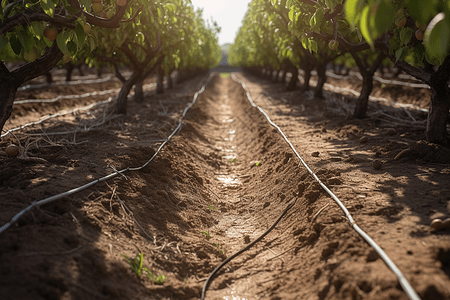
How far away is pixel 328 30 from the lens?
14.0ft

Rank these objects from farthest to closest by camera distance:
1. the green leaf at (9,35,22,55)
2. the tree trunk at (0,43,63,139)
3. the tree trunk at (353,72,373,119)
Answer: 1. the tree trunk at (353,72,373,119)
2. the tree trunk at (0,43,63,139)
3. the green leaf at (9,35,22,55)

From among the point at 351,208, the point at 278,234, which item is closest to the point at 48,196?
the point at 278,234

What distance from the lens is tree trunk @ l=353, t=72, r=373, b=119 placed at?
713 cm

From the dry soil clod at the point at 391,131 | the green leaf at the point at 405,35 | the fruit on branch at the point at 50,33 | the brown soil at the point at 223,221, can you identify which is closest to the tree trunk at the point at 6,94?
the brown soil at the point at 223,221

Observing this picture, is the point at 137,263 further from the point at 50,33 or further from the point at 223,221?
the point at 50,33

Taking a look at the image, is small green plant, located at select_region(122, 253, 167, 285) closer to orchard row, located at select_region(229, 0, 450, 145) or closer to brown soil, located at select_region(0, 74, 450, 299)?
brown soil, located at select_region(0, 74, 450, 299)

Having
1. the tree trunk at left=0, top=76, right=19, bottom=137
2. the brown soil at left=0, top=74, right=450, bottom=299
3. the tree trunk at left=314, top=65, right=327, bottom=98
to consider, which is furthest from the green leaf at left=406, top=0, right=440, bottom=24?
the tree trunk at left=314, top=65, right=327, bottom=98

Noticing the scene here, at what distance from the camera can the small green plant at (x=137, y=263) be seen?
96.7 inches

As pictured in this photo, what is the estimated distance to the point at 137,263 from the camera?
254 centimetres

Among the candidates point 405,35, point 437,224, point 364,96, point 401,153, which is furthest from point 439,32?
point 364,96

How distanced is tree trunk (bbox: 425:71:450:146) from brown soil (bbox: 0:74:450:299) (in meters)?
0.55

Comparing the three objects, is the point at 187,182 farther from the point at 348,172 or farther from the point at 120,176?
the point at 348,172

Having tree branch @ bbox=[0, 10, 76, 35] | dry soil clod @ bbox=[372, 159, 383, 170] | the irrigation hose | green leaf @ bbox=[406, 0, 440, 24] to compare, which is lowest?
the irrigation hose

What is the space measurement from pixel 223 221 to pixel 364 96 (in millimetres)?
5149
